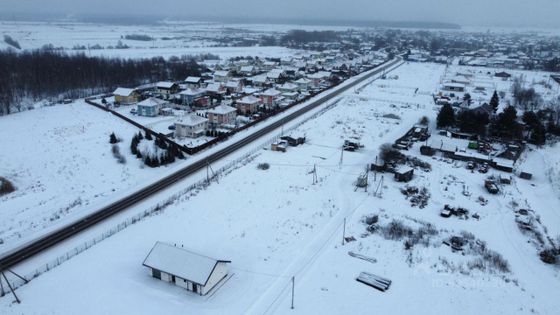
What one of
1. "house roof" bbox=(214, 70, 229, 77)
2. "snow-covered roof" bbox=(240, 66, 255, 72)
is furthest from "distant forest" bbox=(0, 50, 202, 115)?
"snow-covered roof" bbox=(240, 66, 255, 72)

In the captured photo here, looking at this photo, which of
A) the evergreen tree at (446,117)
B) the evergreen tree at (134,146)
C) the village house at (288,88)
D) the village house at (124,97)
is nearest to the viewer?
the evergreen tree at (134,146)

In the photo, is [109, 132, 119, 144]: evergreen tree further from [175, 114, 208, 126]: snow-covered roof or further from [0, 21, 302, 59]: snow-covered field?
[0, 21, 302, 59]: snow-covered field

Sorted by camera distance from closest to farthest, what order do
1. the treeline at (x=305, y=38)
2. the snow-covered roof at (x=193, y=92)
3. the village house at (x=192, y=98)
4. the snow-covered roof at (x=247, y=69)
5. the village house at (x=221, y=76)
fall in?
the village house at (x=192, y=98)
the snow-covered roof at (x=193, y=92)
the village house at (x=221, y=76)
the snow-covered roof at (x=247, y=69)
the treeline at (x=305, y=38)

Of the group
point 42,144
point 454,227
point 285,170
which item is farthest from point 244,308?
point 42,144

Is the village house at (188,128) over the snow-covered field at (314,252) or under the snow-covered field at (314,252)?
over

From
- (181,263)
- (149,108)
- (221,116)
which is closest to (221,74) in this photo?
(149,108)

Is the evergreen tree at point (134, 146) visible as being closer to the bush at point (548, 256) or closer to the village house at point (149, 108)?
the village house at point (149, 108)

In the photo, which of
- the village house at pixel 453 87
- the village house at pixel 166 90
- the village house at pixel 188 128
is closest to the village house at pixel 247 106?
the village house at pixel 188 128

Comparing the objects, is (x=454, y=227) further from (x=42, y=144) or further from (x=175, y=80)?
(x=175, y=80)
